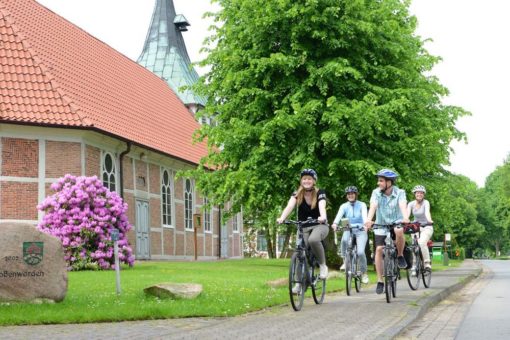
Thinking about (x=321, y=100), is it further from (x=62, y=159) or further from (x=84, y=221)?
(x=62, y=159)

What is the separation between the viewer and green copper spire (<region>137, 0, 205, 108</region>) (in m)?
49.8

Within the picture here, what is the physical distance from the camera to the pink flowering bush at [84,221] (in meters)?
22.5

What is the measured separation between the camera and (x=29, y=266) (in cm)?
1092

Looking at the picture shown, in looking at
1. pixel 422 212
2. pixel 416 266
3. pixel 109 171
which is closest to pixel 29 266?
pixel 416 266

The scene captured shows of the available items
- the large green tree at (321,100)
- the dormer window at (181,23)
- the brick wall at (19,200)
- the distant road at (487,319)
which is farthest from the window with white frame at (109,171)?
the dormer window at (181,23)

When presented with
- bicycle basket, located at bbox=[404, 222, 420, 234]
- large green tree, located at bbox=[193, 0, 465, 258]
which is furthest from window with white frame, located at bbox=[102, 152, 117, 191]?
bicycle basket, located at bbox=[404, 222, 420, 234]

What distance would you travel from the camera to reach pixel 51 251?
11.2 meters

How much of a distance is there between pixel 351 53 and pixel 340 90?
4.59ft

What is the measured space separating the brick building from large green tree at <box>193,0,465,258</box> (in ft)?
15.2

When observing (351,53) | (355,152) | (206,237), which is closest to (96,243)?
(355,152)

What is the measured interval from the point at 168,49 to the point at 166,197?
1814 centimetres

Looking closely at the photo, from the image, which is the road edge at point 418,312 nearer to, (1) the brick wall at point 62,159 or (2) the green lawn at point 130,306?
(2) the green lawn at point 130,306

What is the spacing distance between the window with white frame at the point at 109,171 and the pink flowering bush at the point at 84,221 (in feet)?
18.3

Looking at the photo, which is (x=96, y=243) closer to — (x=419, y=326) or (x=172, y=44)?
(x=419, y=326)
